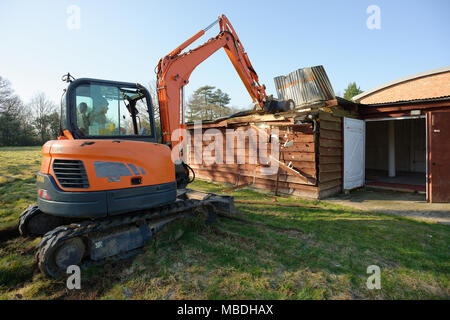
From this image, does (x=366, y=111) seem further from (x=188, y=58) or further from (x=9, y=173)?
(x=9, y=173)

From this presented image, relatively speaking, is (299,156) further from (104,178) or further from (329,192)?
(104,178)

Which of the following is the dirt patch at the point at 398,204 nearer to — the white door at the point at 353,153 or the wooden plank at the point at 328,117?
the white door at the point at 353,153

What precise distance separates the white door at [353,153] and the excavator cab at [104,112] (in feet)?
23.9

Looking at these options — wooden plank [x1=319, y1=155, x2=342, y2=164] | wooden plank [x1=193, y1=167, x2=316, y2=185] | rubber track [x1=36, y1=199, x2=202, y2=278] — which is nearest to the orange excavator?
rubber track [x1=36, y1=199, x2=202, y2=278]

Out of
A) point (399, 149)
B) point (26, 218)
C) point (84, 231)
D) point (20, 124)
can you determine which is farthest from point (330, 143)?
point (20, 124)

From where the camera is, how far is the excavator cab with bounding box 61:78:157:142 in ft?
11.9

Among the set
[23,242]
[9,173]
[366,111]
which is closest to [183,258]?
[23,242]

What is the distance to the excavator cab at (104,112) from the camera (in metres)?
3.62

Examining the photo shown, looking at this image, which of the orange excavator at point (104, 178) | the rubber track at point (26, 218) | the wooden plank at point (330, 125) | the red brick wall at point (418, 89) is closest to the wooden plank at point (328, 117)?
the wooden plank at point (330, 125)

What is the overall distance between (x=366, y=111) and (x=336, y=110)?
178 centimetres

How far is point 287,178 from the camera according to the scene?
853cm

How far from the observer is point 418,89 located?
16031 mm

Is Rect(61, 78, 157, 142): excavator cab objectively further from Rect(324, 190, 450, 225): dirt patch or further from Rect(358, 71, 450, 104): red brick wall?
Rect(358, 71, 450, 104): red brick wall
